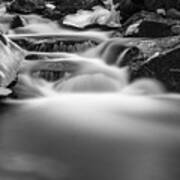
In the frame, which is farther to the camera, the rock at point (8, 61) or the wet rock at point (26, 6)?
the wet rock at point (26, 6)

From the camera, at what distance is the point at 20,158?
4.77m

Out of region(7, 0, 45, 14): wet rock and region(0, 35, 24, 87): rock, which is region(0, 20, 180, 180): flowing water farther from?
region(7, 0, 45, 14): wet rock

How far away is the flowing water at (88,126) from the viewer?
448 cm

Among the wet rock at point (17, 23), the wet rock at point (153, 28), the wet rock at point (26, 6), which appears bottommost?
the wet rock at point (26, 6)

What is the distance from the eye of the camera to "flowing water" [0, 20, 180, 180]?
14.7ft

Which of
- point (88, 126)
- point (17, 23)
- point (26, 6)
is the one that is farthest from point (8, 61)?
point (26, 6)

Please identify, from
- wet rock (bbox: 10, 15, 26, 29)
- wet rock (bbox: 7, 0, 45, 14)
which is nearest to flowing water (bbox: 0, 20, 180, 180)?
wet rock (bbox: 10, 15, 26, 29)

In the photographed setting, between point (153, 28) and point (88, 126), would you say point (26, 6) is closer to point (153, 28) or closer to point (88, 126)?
point (153, 28)

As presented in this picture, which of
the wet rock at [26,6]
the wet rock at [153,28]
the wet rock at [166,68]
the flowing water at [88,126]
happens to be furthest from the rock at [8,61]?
the wet rock at [26,6]

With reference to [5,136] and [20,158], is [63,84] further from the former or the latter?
[20,158]

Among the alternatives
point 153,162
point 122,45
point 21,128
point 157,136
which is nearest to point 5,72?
point 21,128

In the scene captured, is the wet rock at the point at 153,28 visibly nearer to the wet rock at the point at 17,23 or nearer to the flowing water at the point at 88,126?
the flowing water at the point at 88,126

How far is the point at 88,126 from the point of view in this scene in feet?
19.0

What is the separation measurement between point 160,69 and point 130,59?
81 centimetres
